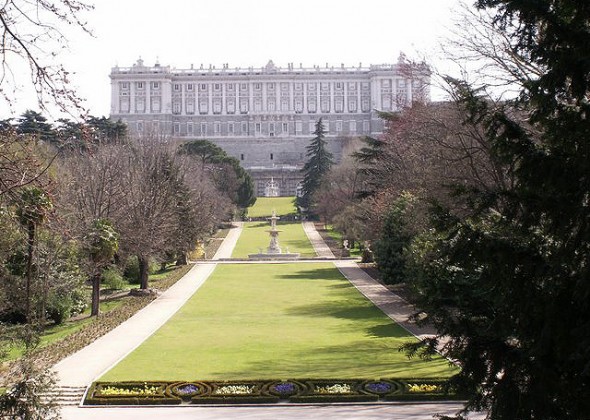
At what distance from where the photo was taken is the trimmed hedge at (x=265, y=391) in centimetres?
1322

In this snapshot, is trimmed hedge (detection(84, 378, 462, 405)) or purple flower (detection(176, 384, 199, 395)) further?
purple flower (detection(176, 384, 199, 395))

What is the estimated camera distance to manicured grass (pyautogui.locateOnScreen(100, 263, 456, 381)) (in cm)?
1545

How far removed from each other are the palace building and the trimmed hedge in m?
98.4

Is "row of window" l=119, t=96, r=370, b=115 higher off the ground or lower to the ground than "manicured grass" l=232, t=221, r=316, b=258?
higher

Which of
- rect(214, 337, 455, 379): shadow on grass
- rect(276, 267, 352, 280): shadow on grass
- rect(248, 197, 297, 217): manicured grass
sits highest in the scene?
rect(248, 197, 297, 217): manicured grass

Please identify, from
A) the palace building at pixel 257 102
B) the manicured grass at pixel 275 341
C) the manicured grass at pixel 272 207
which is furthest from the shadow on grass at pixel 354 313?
the palace building at pixel 257 102

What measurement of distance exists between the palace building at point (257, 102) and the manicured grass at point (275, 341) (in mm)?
85047

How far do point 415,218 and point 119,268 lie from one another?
13.3 meters

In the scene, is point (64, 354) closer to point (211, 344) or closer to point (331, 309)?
point (211, 344)

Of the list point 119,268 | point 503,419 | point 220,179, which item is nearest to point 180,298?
point 119,268

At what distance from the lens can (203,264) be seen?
41.8 meters

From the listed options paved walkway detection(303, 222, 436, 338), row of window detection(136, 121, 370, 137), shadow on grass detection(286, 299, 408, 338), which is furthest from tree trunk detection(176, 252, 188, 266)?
row of window detection(136, 121, 370, 137)

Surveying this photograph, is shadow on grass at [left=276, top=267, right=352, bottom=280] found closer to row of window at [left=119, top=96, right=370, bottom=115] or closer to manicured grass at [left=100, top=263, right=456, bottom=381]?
manicured grass at [left=100, top=263, right=456, bottom=381]

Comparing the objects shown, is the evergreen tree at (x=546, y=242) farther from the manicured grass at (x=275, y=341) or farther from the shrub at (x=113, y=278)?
the shrub at (x=113, y=278)
